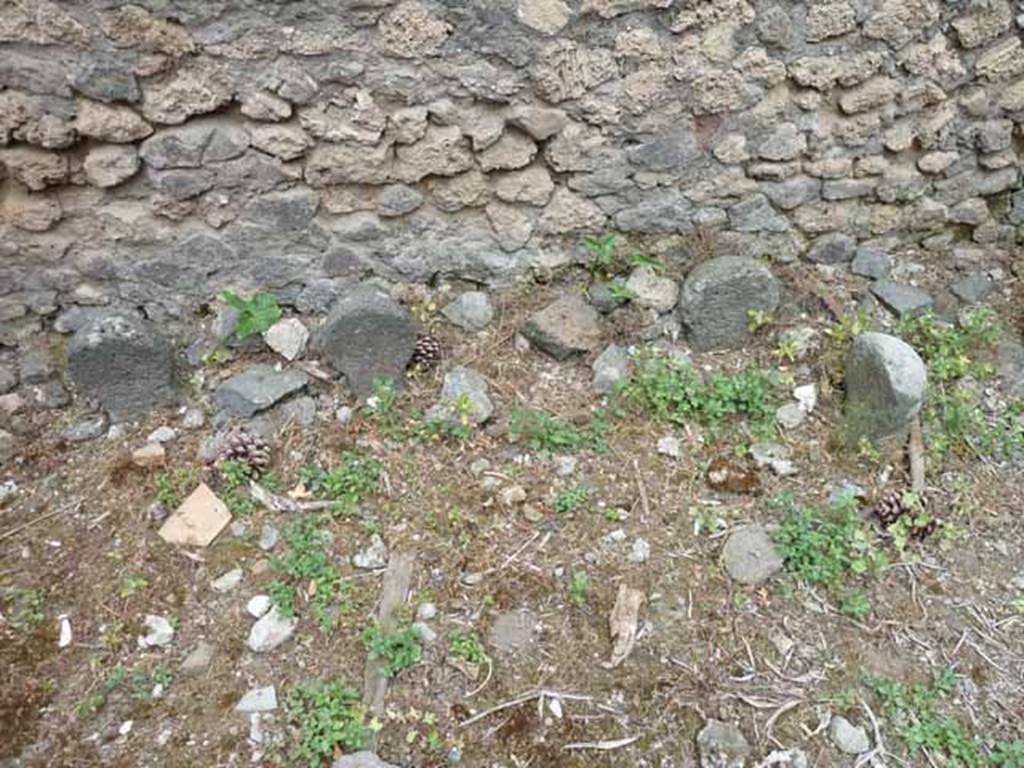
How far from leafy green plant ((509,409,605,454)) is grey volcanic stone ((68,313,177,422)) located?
118 centimetres

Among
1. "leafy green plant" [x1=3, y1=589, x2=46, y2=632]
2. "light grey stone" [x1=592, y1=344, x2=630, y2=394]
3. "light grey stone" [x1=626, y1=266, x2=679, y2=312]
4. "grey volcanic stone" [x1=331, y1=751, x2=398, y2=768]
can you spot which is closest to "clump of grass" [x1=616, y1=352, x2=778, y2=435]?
"light grey stone" [x1=592, y1=344, x2=630, y2=394]

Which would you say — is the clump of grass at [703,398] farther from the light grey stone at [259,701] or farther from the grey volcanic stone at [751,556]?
the light grey stone at [259,701]

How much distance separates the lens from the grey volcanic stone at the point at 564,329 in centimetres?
278

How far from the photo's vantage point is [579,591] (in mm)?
2158

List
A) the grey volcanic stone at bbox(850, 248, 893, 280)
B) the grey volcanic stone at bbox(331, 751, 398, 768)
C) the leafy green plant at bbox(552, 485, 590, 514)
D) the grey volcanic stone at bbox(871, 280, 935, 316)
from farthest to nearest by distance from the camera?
the grey volcanic stone at bbox(850, 248, 893, 280), the grey volcanic stone at bbox(871, 280, 935, 316), the leafy green plant at bbox(552, 485, 590, 514), the grey volcanic stone at bbox(331, 751, 398, 768)

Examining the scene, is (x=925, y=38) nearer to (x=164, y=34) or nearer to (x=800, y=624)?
(x=800, y=624)

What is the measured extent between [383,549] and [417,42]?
156 cm

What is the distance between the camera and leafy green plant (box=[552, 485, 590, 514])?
2.36 metres

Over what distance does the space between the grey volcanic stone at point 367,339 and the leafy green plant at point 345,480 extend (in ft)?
1.03

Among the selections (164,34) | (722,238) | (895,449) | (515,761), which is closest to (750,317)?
(722,238)

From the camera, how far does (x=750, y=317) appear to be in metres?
2.85

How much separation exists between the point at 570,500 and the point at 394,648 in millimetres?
680

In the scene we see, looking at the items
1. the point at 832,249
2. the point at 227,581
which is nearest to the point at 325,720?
the point at 227,581

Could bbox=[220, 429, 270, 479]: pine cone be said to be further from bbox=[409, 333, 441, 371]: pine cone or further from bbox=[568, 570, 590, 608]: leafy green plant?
bbox=[568, 570, 590, 608]: leafy green plant
